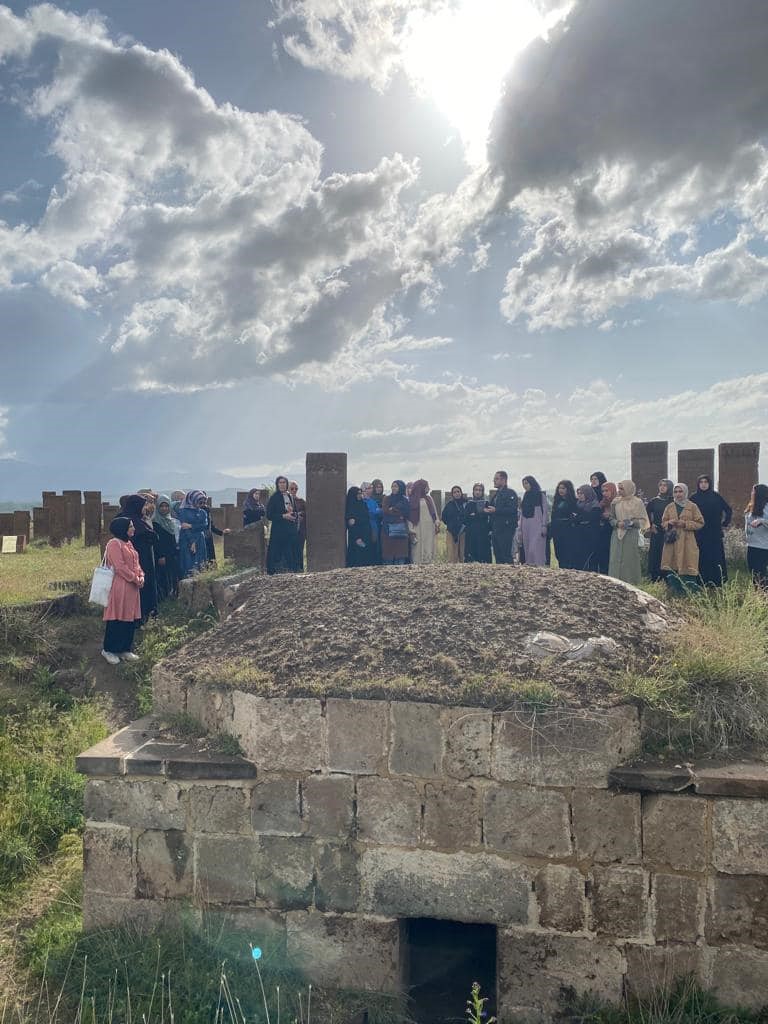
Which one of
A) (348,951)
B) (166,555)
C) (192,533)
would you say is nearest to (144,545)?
(166,555)

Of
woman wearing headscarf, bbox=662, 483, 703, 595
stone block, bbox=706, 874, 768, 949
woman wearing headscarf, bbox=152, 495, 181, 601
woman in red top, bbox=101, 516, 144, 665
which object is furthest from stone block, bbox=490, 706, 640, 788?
woman wearing headscarf, bbox=152, 495, 181, 601

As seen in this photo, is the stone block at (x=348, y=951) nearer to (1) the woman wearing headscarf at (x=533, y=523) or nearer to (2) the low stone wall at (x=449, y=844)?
(2) the low stone wall at (x=449, y=844)

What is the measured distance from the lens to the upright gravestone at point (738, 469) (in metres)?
11.9

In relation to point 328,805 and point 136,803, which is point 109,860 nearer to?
point 136,803

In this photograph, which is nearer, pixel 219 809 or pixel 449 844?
pixel 449 844

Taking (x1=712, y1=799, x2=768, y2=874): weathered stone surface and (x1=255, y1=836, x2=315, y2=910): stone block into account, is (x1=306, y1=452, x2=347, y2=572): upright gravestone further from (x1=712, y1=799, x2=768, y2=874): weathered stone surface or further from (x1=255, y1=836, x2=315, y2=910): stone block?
(x1=712, y1=799, x2=768, y2=874): weathered stone surface

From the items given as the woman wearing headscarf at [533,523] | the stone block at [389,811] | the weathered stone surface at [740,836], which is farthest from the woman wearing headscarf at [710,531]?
the stone block at [389,811]

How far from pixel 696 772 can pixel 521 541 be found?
22.4 feet

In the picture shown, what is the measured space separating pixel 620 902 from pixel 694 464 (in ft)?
30.6

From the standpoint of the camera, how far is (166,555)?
9875mm

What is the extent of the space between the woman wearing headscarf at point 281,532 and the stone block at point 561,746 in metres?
6.79

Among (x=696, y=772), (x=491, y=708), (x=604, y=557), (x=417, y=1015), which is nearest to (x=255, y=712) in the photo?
(x=491, y=708)

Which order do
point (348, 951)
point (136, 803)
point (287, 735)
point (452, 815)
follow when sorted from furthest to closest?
point (136, 803), point (287, 735), point (348, 951), point (452, 815)

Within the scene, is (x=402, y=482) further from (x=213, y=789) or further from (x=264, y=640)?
(x=213, y=789)
